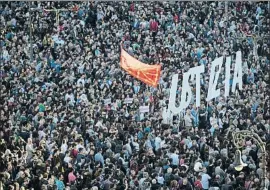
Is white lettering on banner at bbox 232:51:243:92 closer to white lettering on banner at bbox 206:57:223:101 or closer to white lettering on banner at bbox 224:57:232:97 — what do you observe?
white lettering on banner at bbox 224:57:232:97

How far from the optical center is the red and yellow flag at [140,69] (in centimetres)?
1152

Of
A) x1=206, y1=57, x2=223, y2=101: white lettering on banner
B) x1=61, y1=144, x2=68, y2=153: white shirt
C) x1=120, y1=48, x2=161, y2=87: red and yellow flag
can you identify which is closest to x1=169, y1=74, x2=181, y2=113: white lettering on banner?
x1=120, y1=48, x2=161, y2=87: red and yellow flag

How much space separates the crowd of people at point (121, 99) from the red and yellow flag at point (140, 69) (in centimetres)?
6

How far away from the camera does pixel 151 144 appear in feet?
37.5

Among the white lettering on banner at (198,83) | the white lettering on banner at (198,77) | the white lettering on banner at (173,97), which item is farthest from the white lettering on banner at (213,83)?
the white lettering on banner at (173,97)

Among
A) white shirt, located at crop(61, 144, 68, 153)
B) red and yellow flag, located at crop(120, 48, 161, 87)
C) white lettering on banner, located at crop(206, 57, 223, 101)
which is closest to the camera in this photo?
white shirt, located at crop(61, 144, 68, 153)

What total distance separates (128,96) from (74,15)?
3.43 ft

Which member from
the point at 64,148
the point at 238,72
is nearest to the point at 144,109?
the point at 64,148

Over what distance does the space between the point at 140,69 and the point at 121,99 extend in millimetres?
391

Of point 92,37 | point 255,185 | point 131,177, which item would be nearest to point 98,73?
point 92,37

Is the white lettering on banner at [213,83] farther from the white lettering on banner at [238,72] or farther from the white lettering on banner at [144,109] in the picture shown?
the white lettering on banner at [144,109]

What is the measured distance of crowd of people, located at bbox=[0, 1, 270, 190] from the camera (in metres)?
11.2

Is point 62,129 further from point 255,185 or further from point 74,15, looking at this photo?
point 255,185

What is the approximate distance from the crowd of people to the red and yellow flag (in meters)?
0.06
